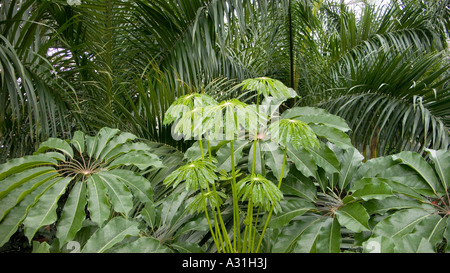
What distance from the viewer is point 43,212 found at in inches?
31.4

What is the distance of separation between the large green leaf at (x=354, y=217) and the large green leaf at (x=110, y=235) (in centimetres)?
54

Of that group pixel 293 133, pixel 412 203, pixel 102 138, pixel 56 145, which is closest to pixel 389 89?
pixel 412 203

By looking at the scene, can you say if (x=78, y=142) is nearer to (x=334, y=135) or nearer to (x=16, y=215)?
(x=16, y=215)

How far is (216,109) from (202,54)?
→ 1110mm

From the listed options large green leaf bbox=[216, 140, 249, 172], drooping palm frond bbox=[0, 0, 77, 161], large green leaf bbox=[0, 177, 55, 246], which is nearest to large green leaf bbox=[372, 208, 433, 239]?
large green leaf bbox=[216, 140, 249, 172]

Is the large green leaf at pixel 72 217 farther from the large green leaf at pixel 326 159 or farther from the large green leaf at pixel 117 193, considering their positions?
the large green leaf at pixel 326 159

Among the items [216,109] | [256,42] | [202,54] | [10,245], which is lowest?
[10,245]

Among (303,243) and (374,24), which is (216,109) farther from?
(374,24)

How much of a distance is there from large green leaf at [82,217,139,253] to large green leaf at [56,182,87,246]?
51mm

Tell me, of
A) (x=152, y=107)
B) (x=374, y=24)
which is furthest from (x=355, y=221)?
(x=374, y=24)

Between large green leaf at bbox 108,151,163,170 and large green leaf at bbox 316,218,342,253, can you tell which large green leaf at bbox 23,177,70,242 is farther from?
large green leaf at bbox 316,218,342,253

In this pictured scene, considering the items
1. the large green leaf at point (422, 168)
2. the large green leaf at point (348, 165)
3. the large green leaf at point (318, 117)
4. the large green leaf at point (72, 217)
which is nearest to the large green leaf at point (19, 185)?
the large green leaf at point (72, 217)

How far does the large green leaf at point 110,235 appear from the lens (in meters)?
0.81
